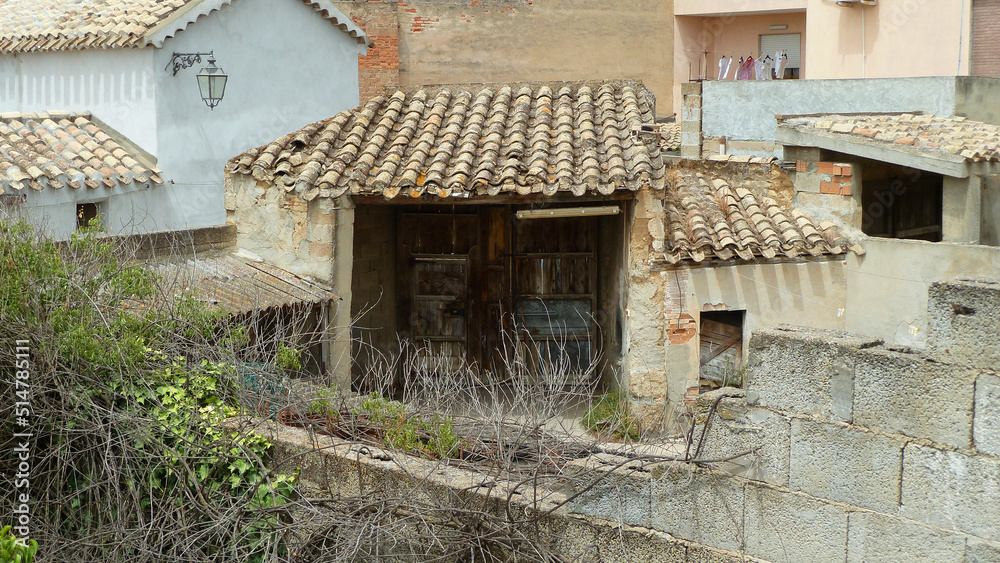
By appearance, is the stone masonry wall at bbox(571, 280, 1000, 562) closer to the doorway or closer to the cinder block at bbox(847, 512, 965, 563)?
the cinder block at bbox(847, 512, 965, 563)

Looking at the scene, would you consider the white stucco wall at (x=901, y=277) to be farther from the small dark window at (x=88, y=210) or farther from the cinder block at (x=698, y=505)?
the small dark window at (x=88, y=210)

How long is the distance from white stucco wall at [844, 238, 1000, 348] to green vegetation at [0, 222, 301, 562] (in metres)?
6.96

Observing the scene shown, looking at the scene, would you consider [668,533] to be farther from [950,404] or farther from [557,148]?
[557,148]

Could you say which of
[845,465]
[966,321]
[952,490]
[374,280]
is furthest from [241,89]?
[952,490]

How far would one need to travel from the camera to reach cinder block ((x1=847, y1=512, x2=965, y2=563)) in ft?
12.6

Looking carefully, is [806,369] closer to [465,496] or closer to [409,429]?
[465,496]

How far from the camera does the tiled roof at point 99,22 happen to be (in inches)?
470

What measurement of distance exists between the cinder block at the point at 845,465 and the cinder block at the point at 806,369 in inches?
3.8

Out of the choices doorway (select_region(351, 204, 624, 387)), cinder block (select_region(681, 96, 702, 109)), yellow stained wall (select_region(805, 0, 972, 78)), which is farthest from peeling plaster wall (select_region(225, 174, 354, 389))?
yellow stained wall (select_region(805, 0, 972, 78))

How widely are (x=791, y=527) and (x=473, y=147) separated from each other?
6.39 m

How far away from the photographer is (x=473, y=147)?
390 inches

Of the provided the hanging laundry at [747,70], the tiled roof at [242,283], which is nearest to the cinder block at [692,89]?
the hanging laundry at [747,70]

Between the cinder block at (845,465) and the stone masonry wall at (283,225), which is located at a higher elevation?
the stone masonry wall at (283,225)

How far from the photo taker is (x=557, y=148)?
9852mm
